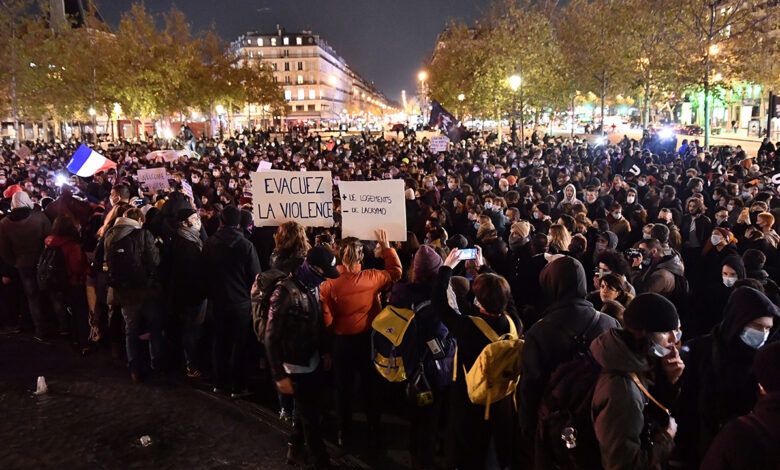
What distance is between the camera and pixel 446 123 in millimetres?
23203

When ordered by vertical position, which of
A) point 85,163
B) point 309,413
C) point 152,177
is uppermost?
point 85,163

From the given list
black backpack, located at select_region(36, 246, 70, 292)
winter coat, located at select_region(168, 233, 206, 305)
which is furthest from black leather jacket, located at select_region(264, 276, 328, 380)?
→ black backpack, located at select_region(36, 246, 70, 292)

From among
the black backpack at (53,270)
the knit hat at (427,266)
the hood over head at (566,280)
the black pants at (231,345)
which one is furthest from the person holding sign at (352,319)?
the black backpack at (53,270)

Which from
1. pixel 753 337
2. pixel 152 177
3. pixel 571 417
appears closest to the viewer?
pixel 571 417

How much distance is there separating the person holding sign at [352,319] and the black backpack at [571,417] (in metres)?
2.03

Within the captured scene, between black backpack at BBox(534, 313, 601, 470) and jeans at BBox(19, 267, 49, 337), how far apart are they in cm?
723

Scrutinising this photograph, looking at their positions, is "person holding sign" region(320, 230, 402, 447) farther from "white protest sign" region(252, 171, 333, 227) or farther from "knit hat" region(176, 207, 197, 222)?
"knit hat" region(176, 207, 197, 222)

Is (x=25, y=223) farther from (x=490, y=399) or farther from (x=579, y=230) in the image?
(x=579, y=230)

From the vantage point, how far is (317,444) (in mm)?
4703

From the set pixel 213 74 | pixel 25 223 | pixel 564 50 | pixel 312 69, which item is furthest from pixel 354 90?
pixel 25 223

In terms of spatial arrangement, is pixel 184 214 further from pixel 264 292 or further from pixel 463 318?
pixel 463 318

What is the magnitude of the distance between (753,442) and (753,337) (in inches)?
59.0

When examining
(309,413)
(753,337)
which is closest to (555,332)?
(753,337)

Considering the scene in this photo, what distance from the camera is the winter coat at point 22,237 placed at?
7637 mm
